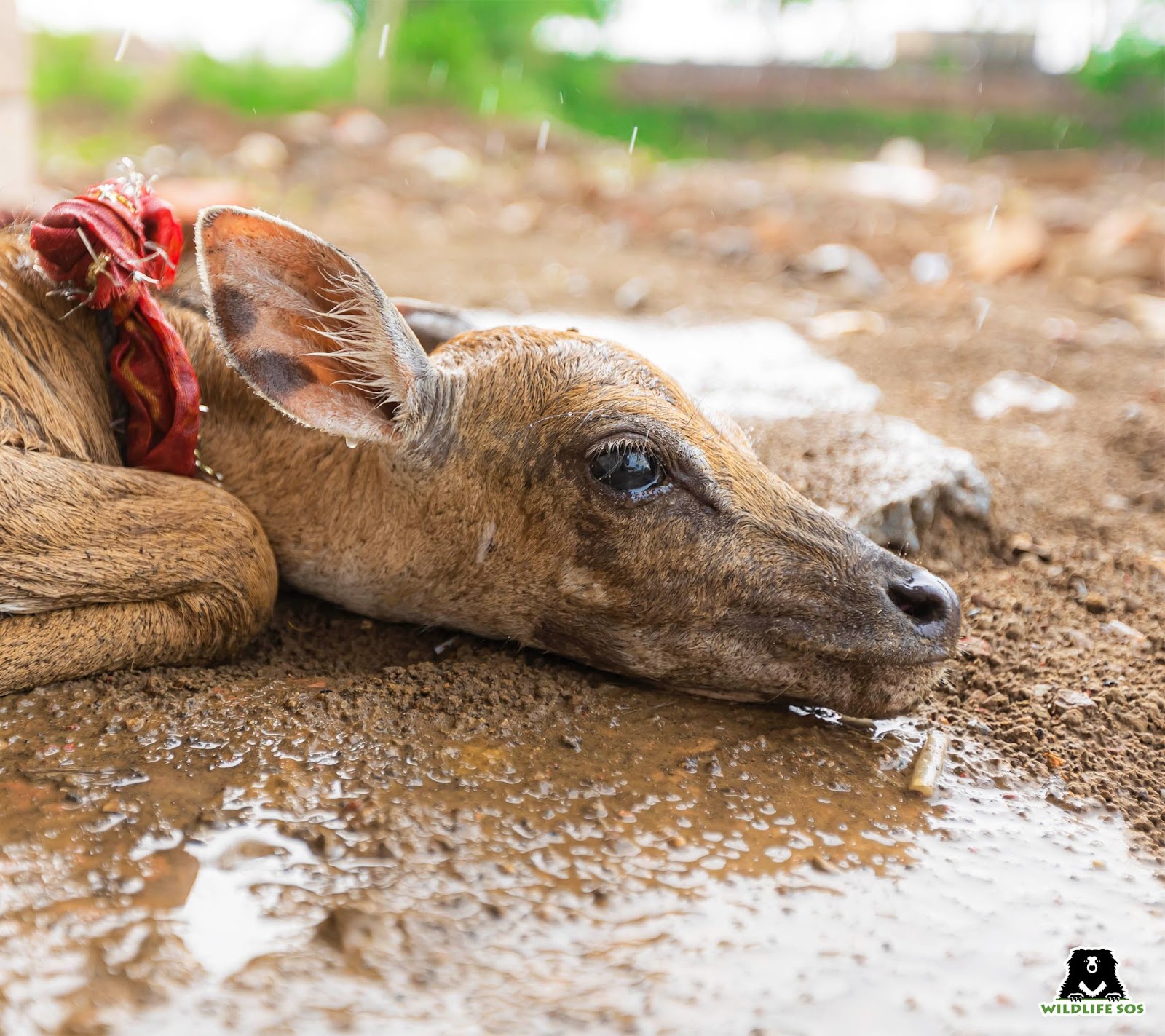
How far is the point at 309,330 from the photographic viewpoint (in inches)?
121

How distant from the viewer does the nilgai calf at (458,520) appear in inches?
115

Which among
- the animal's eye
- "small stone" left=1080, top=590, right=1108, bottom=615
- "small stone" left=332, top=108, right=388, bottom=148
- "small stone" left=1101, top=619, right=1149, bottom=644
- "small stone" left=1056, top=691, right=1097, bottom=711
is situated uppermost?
"small stone" left=332, top=108, right=388, bottom=148

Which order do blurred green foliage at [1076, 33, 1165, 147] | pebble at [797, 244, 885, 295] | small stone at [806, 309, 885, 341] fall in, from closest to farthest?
small stone at [806, 309, 885, 341] < pebble at [797, 244, 885, 295] < blurred green foliage at [1076, 33, 1165, 147]

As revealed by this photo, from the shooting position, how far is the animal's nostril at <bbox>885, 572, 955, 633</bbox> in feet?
9.50

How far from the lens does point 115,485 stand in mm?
3076

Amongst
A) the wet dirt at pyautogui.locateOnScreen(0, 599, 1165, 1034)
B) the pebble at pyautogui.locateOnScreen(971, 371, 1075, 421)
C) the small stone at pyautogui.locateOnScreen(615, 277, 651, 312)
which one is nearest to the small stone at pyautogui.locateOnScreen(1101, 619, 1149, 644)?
the wet dirt at pyautogui.locateOnScreen(0, 599, 1165, 1034)

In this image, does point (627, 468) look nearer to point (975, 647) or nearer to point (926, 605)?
point (926, 605)

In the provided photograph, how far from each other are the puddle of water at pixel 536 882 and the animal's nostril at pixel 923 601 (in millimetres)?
312

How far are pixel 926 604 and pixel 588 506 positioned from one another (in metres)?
0.87

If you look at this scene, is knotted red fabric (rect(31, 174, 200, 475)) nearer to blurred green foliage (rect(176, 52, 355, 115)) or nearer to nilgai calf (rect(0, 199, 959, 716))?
nilgai calf (rect(0, 199, 959, 716))

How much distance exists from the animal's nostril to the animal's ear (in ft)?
4.24

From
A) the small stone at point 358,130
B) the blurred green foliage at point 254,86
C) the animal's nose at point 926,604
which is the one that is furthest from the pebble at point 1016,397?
the blurred green foliage at point 254,86

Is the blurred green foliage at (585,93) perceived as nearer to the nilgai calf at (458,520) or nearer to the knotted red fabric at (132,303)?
the knotted red fabric at (132,303)

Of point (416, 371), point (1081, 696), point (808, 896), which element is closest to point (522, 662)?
point (416, 371)
